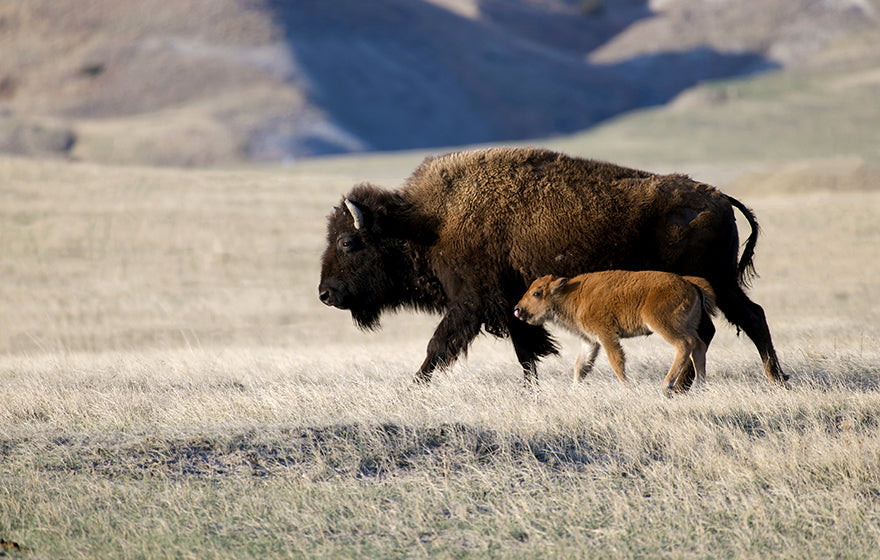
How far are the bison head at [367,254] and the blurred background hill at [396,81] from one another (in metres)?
63.8

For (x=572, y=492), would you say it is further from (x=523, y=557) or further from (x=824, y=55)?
(x=824, y=55)

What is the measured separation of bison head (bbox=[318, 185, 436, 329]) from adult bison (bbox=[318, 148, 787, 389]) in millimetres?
19

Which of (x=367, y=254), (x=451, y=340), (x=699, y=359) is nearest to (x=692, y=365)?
(x=699, y=359)

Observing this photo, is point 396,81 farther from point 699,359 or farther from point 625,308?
point 625,308

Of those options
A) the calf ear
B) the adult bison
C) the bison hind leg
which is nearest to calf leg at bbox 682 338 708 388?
the adult bison

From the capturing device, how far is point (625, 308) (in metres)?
7.31

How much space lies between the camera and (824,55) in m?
116

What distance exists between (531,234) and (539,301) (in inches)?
25.2

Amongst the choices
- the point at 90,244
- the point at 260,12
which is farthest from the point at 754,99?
the point at 90,244

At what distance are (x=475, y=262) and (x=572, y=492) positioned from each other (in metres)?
3.30

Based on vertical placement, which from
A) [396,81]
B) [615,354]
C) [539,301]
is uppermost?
[396,81]

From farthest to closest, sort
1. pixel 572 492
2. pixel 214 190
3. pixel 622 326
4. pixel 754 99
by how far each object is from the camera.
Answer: pixel 754 99
pixel 214 190
pixel 622 326
pixel 572 492

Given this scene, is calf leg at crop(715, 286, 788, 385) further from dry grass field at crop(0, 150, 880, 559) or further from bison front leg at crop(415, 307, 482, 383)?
bison front leg at crop(415, 307, 482, 383)

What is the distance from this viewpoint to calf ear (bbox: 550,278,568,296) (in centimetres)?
757
